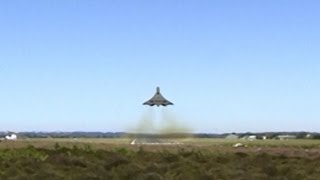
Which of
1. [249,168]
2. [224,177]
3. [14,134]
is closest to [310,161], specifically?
[249,168]

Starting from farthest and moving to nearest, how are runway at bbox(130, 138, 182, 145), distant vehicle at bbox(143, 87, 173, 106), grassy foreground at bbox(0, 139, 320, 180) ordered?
distant vehicle at bbox(143, 87, 173, 106), runway at bbox(130, 138, 182, 145), grassy foreground at bbox(0, 139, 320, 180)

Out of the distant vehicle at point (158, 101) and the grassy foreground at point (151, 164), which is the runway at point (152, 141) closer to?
the distant vehicle at point (158, 101)

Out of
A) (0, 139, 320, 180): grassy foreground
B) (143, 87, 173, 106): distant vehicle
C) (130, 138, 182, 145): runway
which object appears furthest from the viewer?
(143, 87, 173, 106): distant vehicle

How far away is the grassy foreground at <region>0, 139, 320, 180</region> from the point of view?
2178 cm

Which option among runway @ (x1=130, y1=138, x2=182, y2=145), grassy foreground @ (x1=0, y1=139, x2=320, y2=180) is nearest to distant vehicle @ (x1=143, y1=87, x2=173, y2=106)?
runway @ (x1=130, y1=138, x2=182, y2=145)

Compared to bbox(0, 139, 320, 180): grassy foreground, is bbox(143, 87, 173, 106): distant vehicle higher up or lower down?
higher up

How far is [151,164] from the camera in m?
23.8

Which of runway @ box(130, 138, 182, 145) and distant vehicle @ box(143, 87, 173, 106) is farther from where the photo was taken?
distant vehicle @ box(143, 87, 173, 106)

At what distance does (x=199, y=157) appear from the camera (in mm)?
26875

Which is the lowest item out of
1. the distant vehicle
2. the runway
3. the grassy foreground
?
the grassy foreground

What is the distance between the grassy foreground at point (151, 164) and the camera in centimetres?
Result: 2178

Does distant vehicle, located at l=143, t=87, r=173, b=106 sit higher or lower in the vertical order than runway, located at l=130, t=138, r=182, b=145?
higher

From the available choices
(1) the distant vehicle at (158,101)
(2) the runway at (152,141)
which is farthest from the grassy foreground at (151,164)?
(1) the distant vehicle at (158,101)

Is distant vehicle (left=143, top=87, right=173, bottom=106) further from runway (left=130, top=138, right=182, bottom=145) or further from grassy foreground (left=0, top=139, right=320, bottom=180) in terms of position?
grassy foreground (left=0, top=139, right=320, bottom=180)
